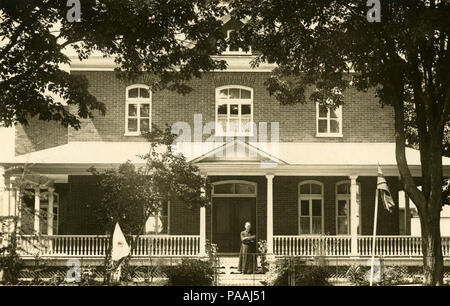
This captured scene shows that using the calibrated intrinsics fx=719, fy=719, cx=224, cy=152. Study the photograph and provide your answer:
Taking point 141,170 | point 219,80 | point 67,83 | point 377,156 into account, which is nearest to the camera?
point 67,83

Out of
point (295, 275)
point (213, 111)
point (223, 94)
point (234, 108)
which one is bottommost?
point (295, 275)

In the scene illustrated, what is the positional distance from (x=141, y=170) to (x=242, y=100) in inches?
325

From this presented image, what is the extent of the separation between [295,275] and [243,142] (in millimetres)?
5896

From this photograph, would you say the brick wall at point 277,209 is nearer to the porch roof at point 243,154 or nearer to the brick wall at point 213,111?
the porch roof at point 243,154

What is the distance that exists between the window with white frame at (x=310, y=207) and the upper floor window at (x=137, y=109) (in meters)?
6.29

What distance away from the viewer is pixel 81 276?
67.7 feet

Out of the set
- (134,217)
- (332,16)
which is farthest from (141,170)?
(332,16)

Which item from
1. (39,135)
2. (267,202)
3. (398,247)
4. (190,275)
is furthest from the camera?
(39,135)

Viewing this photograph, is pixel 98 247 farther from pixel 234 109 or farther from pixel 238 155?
pixel 234 109

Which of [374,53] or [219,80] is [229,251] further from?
[374,53]

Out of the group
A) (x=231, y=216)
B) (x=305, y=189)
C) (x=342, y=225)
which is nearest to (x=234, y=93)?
(x=305, y=189)

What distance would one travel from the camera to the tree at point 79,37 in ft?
55.8

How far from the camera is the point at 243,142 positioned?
952 inches

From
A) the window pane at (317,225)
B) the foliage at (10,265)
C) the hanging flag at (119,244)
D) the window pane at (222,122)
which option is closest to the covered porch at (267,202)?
the window pane at (317,225)
